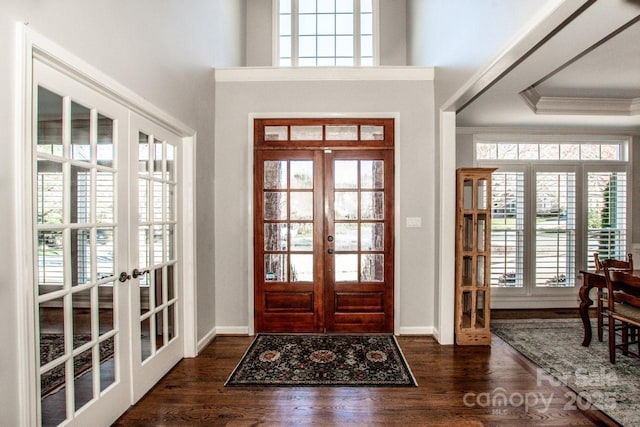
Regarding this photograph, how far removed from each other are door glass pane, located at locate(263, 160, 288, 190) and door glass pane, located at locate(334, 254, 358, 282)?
984 millimetres

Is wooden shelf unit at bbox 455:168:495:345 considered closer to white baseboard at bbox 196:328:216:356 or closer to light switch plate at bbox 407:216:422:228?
light switch plate at bbox 407:216:422:228

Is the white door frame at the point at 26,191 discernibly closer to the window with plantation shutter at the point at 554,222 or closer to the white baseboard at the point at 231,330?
the white baseboard at the point at 231,330

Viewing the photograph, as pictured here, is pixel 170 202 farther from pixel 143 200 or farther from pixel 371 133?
pixel 371 133

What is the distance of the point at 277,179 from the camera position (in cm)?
373

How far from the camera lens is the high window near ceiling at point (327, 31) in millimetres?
4625

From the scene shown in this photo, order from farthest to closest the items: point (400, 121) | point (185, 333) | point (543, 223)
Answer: point (543, 223)
point (400, 121)
point (185, 333)

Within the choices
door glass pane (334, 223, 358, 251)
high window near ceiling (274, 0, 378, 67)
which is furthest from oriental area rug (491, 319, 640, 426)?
high window near ceiling (274, 0, 378, 67)

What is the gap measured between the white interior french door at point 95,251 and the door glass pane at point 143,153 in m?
0.01

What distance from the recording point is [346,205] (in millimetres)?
3736

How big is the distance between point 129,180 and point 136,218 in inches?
10.2

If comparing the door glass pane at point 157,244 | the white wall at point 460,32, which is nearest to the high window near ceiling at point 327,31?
the white wall at point 460,32

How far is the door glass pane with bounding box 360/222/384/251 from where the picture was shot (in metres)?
3.74

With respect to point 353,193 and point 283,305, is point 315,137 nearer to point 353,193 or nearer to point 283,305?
point 353,193

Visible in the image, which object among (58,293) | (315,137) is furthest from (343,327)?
(58,293)
